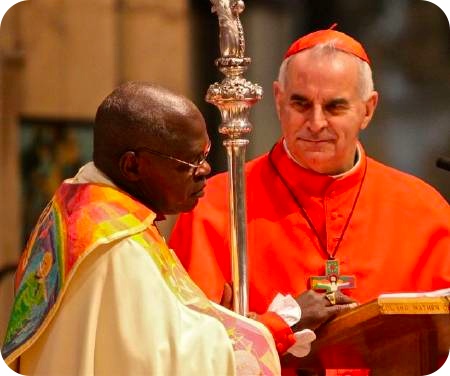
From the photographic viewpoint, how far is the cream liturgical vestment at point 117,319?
12.1 feet

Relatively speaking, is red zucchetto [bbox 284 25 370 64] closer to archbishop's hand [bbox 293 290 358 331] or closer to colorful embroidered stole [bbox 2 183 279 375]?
archbishop's hand [bbox 293 290 358 331]

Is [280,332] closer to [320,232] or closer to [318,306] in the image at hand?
[318,306]

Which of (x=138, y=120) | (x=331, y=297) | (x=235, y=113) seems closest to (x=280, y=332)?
(x=331, y=297)

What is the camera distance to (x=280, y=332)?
14.5ft

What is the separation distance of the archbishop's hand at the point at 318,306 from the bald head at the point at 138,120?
38.2 inches

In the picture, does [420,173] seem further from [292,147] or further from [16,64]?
[16,64]

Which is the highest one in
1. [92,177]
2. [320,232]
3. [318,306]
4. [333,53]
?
[333,53]

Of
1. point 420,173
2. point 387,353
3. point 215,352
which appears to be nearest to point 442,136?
point 420,173

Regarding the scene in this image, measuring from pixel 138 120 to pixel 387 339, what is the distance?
1.29 metres

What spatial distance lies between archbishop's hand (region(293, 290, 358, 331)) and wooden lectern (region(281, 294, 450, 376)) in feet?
0.14

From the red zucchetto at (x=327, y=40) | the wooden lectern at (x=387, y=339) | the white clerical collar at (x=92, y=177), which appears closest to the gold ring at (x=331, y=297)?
the wooden lectern at (x=387, y=339)

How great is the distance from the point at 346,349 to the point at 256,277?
51cm

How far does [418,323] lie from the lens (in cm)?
435

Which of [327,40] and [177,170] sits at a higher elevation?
[327,40]
